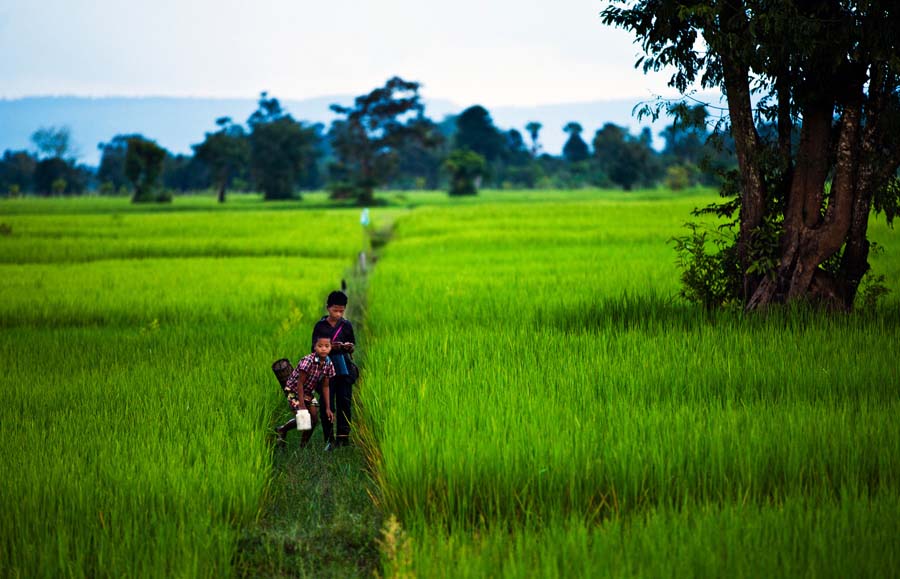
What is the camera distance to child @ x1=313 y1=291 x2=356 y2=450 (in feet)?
19.4

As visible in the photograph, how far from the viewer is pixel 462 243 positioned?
22.4 metres

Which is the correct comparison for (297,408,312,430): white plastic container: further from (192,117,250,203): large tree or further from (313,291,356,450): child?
(192,117,250,203): large tree

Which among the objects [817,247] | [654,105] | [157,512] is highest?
[654,105]

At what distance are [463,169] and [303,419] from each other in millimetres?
71235

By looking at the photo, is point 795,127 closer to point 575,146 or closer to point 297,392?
point 297,392

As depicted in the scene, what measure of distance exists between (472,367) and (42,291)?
8514 millimetres

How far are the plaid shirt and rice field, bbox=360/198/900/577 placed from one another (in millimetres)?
407

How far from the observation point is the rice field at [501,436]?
12.0 feet

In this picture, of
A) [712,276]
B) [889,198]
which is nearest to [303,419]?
[712,276]

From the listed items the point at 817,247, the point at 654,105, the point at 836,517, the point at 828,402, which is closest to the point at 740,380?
the point at 828,402

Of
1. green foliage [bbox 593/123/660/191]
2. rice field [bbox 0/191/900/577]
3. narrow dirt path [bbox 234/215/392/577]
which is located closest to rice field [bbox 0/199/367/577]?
rice field [bbox 0/191/900/577]

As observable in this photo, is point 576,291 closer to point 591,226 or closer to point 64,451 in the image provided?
point 64,451

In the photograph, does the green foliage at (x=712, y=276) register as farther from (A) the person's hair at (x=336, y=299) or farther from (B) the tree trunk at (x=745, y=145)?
(A) the person's hair at (x=336, y=299)

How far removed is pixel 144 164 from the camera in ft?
227
